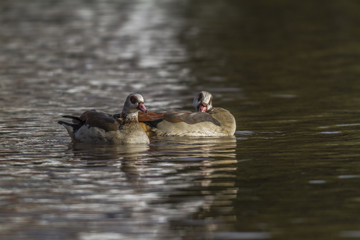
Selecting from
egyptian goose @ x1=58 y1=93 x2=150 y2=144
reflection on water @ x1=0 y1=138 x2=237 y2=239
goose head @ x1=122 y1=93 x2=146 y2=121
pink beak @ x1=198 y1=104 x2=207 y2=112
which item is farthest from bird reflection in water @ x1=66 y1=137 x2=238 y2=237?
pink beak @ x1=198 y1=104 x2=207 y2=112

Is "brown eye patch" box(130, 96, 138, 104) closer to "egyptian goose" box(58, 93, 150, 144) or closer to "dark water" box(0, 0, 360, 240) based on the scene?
"egyptian goose" box(58, 93, 150, 144)

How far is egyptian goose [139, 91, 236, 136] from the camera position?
58.1 ft

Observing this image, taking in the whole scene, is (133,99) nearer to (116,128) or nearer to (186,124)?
(116,128)

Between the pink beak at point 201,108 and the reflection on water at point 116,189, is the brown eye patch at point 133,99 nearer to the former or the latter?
the reflection on water at point 116,189

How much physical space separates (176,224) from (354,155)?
5151 millimetres

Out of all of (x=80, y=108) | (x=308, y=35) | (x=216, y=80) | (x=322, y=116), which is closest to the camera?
(x=322, y=116)

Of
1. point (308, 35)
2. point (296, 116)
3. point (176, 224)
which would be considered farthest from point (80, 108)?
point (308, 35)

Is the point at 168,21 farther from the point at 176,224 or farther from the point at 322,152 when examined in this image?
the point at 176,224

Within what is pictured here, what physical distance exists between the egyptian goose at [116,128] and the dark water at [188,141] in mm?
320

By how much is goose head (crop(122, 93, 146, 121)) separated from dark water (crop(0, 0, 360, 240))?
0.68 m

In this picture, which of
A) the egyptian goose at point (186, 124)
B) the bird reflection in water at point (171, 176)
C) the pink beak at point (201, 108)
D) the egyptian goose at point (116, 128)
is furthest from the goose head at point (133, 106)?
the pink beak at point (201, 108)

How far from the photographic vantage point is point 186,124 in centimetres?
1772

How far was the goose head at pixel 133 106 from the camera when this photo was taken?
16.8 metres

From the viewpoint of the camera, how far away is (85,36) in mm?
41250
